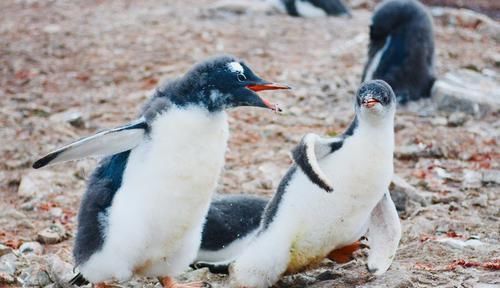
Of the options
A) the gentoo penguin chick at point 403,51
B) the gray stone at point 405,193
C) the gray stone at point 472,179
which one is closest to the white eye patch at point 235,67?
the gray stone at point 405,193

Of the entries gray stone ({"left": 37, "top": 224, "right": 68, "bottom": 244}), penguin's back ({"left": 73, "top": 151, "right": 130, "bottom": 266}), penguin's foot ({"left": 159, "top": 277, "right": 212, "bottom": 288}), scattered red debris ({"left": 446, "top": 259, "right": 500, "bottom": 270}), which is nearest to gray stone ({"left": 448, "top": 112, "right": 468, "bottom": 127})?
scattered red debris ({"left": 446, "top": 259, "right": 500, "bottom": 270})

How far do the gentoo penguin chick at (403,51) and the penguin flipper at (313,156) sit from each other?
147 inches


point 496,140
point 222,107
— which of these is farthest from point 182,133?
point 496,140

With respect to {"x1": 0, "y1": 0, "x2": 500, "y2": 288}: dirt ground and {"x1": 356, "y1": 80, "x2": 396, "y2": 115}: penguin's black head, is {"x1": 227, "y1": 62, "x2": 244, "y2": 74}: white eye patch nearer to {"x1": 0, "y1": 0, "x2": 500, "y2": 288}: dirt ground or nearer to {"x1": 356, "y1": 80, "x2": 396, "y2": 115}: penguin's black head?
{"x1": 356, "y1": 80, "x2": 396, "y2": 115}: penguin's black head

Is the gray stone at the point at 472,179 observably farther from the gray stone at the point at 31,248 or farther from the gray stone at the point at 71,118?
the gray stone at the point at 71,118

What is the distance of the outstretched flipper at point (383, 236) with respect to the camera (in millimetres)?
3686

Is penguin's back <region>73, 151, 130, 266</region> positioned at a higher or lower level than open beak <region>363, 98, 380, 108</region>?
lower

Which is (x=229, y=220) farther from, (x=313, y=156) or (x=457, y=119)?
(x=457, y=119)

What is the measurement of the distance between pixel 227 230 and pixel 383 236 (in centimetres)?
88

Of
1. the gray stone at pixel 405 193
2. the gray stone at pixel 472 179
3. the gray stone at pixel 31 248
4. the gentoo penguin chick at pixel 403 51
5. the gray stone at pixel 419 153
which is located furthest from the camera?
the gentoo penguin chick at pixel 403 51

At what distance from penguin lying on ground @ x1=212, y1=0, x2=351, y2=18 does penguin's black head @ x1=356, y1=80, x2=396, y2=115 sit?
301 inches

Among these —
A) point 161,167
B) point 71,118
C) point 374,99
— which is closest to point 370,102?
point 374,99

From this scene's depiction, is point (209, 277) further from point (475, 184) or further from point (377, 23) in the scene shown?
point (377, 23)

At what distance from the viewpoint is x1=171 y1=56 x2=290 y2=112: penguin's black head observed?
352cm
